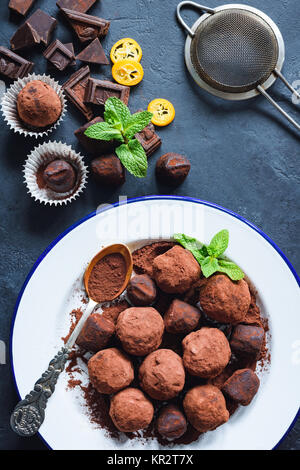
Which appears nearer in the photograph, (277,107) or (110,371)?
(110,371)

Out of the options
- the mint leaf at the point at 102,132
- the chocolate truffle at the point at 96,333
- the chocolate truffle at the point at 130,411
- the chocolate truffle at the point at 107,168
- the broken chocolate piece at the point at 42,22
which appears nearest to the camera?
the chocolate truffle at the point at 130,411

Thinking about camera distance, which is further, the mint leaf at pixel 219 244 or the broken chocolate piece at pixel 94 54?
the broken chocolate piece at pixel 94 54

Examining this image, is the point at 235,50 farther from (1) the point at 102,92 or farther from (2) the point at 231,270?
(2) the point at 231,270

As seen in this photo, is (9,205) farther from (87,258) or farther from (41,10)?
(41,10)

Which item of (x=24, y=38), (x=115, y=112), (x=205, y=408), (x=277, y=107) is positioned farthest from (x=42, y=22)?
(x=205, y=408)

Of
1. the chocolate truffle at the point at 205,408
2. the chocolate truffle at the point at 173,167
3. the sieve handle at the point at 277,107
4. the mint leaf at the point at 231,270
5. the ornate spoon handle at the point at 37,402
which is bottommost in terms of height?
the ornate spoon handle at the point at 37,402

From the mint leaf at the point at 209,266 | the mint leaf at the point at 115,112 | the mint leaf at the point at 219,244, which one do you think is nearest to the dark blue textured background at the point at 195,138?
the mint leaf at the point at 115,112

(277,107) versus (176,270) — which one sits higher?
(277,107)

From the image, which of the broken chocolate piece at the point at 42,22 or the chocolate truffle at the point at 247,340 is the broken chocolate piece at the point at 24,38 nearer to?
the broken chocolate piece at the point at 42,22
